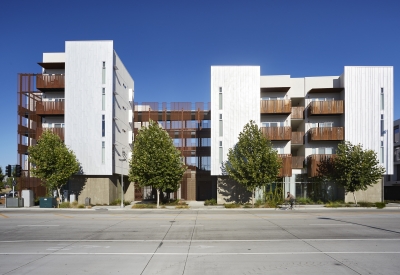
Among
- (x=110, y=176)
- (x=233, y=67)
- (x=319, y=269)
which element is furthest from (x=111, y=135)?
(x=319, y=269)

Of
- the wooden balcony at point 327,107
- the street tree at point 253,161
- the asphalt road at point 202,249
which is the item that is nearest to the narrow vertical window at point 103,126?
the street tree at point 253,161

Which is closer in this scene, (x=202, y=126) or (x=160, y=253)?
(x=160, y=253)

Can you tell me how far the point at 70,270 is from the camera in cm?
1018

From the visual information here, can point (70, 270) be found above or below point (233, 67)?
below

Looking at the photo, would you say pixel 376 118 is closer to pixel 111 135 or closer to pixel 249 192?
pixel 249 192

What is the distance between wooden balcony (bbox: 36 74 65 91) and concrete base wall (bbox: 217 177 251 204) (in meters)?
19.3

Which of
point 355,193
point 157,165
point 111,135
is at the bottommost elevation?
point 355,193

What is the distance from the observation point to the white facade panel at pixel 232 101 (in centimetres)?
3912

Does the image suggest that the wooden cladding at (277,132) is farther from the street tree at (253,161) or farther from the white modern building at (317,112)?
the street tree at (253,161)

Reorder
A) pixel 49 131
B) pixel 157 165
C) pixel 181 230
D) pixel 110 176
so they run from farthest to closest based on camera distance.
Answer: pixel 110 176 → pixel 49 131 → pixel 157 165 → pixel 181 230

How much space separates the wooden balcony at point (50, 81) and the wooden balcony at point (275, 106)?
20715mm

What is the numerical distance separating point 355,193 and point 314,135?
7.15 m

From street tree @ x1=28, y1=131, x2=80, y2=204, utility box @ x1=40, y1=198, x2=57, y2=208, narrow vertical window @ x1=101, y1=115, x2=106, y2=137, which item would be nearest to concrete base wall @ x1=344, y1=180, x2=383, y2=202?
narrow vertical window @ x1=101, y1=115, x2=106, y2=137

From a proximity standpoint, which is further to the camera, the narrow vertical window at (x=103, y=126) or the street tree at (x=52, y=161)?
the narrow vertical window at (x=103, y=126)
